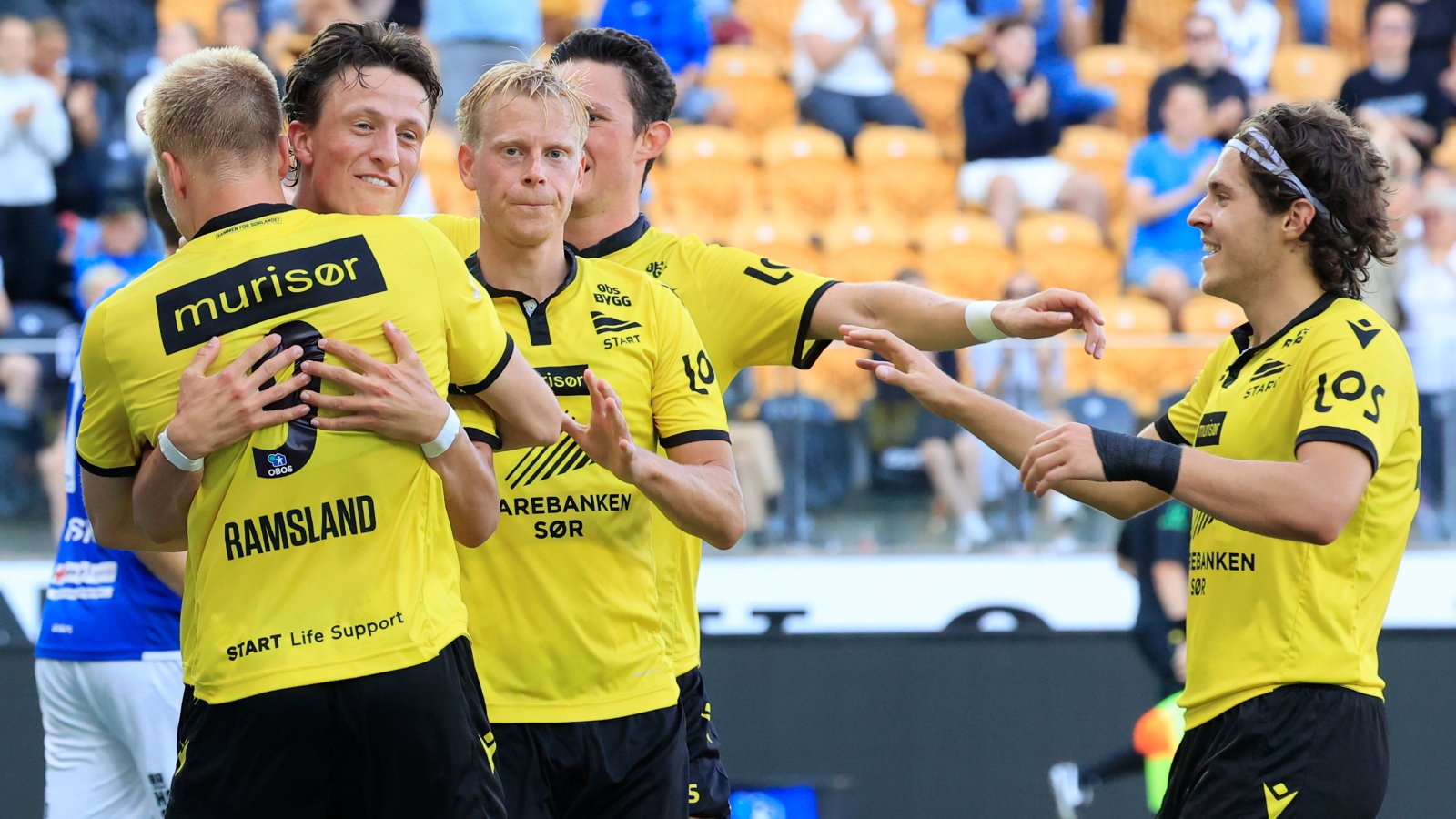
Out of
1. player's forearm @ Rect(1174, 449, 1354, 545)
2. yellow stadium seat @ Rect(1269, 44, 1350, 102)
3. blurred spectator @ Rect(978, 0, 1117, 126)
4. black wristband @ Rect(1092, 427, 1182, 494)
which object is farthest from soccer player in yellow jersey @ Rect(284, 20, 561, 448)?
yellow stadium seat @ Rect(1269, 44, 1350, 102)

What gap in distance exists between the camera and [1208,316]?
34.9 feet

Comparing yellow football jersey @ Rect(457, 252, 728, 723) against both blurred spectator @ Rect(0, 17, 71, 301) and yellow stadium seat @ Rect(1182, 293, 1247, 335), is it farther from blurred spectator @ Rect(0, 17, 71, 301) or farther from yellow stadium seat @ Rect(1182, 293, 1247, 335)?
blurred spectator @ Rect(0, 17, 71, 301)

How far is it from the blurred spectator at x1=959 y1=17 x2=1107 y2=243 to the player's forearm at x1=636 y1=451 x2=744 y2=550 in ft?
29.4

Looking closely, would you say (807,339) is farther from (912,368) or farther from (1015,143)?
(1015,143)

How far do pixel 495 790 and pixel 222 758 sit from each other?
1.78ft

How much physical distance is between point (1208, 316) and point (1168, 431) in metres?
6.54

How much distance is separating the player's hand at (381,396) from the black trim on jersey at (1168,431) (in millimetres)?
2132

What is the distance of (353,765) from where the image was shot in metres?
3.18

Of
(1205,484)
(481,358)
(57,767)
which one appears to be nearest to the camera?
(481,358)

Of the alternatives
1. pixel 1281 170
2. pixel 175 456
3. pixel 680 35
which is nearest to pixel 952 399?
pixel 1281 170

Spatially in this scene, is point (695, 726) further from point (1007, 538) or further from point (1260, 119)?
point (1007, 538)

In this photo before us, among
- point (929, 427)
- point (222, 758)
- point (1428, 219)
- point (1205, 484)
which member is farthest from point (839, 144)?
point (222, 758)

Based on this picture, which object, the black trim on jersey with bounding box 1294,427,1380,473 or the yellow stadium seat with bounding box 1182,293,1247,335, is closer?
the black trim on jersey with bounding box 1294,427,1380,473

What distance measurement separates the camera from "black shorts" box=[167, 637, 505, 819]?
3.12m
